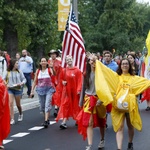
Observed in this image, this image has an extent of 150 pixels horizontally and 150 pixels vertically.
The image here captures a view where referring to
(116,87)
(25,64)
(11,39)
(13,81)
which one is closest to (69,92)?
(13,81)

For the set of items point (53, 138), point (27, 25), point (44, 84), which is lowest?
point (53, 138)

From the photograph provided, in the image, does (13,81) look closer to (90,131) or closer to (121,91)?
(90,131)

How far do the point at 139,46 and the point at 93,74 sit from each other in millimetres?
43346

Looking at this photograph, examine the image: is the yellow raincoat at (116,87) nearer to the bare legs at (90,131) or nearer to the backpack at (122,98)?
the backpack at (122,98)

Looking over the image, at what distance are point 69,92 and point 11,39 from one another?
1627 centimetres

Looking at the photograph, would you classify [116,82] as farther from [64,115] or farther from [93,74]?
[64,115]

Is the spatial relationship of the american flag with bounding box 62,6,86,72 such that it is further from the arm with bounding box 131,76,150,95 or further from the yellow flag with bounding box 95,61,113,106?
the arm with bounding box 131,76,150,95

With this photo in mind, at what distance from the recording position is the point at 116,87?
8602 mm

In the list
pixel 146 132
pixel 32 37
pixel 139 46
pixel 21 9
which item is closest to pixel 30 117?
pixel 146 132

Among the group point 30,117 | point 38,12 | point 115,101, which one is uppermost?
point 38,12

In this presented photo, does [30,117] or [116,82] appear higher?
[116,82]

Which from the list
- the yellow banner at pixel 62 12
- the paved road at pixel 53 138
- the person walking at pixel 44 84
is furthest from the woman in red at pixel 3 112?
the yellow banner at pixel 62 12

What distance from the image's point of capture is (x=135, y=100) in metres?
8.45

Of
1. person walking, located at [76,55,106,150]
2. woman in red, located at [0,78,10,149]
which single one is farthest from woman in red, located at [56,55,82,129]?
woman in red, located at [0,78,10,149]
